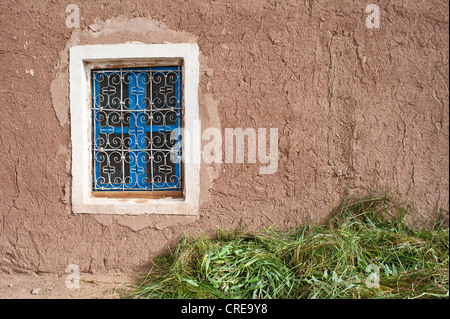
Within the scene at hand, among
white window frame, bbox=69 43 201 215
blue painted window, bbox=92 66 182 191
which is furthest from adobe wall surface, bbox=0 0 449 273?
blue painted window, bbox=92 66 182 191

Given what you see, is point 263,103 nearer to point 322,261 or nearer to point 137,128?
point 137,128

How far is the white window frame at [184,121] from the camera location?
2510 millimetres

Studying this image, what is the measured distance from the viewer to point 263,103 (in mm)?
2518

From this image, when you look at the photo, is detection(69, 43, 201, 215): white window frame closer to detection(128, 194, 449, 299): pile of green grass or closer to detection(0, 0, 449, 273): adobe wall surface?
detection(0, 0, 449, 273): adobe wall surface

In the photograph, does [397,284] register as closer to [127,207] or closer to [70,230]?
[127,207]

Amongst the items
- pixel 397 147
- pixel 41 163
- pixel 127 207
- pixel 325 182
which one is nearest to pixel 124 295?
pixel 127 207

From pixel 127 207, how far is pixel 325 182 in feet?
5.67

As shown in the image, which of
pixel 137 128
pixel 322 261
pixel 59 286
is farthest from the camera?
pixel 137 128

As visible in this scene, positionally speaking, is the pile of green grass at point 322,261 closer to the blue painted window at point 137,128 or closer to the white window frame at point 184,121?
the white window frame at point 184,121

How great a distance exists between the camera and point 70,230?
259 cm

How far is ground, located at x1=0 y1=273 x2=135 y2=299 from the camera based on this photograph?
7.66ft

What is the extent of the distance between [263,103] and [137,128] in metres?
1.14

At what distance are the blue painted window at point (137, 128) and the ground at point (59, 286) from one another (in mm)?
774

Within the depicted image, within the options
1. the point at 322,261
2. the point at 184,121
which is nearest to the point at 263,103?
A: the point at 184,121
